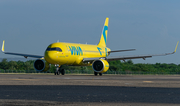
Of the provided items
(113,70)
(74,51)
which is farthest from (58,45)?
(113,70)

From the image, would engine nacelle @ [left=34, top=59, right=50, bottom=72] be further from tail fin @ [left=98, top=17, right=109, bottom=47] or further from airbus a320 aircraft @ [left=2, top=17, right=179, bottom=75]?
tail fin @ [left=98, top=17, right=109, bottom=47]

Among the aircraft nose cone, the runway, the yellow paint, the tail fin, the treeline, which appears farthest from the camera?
the treeline

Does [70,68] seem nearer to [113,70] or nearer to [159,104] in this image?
[113,70]

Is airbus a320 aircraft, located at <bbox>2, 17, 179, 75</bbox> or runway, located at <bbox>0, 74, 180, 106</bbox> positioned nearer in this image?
runway, located at <bbox>0, 74, 180, 106</bbox>

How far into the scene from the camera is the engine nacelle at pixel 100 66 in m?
36.4

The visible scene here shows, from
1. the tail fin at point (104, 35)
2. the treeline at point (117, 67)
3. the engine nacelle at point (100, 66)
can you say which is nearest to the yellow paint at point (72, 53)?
the tail fin at point (104, 35)

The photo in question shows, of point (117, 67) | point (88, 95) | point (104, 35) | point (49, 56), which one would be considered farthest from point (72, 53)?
point (88, 95)

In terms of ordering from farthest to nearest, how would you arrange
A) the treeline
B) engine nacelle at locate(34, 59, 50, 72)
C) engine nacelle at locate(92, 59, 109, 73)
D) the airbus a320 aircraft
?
the treeline
engine nacelle at locate(34, 59, 50, 72)
engine nacelle at locate(92, 59, 109, 73)
the airbus a320 aircraft

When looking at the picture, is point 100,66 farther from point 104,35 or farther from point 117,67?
point 117,67

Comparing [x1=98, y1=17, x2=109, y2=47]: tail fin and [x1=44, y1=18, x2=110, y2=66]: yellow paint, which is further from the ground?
[x1=98, y1=17, x2=109, y2=47]: tail fin

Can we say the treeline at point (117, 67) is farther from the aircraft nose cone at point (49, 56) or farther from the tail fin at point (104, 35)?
the aircraft nose cone at point (49, 56)

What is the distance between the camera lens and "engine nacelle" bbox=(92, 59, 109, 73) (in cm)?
3638

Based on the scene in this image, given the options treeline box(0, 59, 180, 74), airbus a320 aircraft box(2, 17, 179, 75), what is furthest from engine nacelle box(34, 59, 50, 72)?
treeline box(0, 59, 180, 74)

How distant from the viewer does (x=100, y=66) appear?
3691cm
